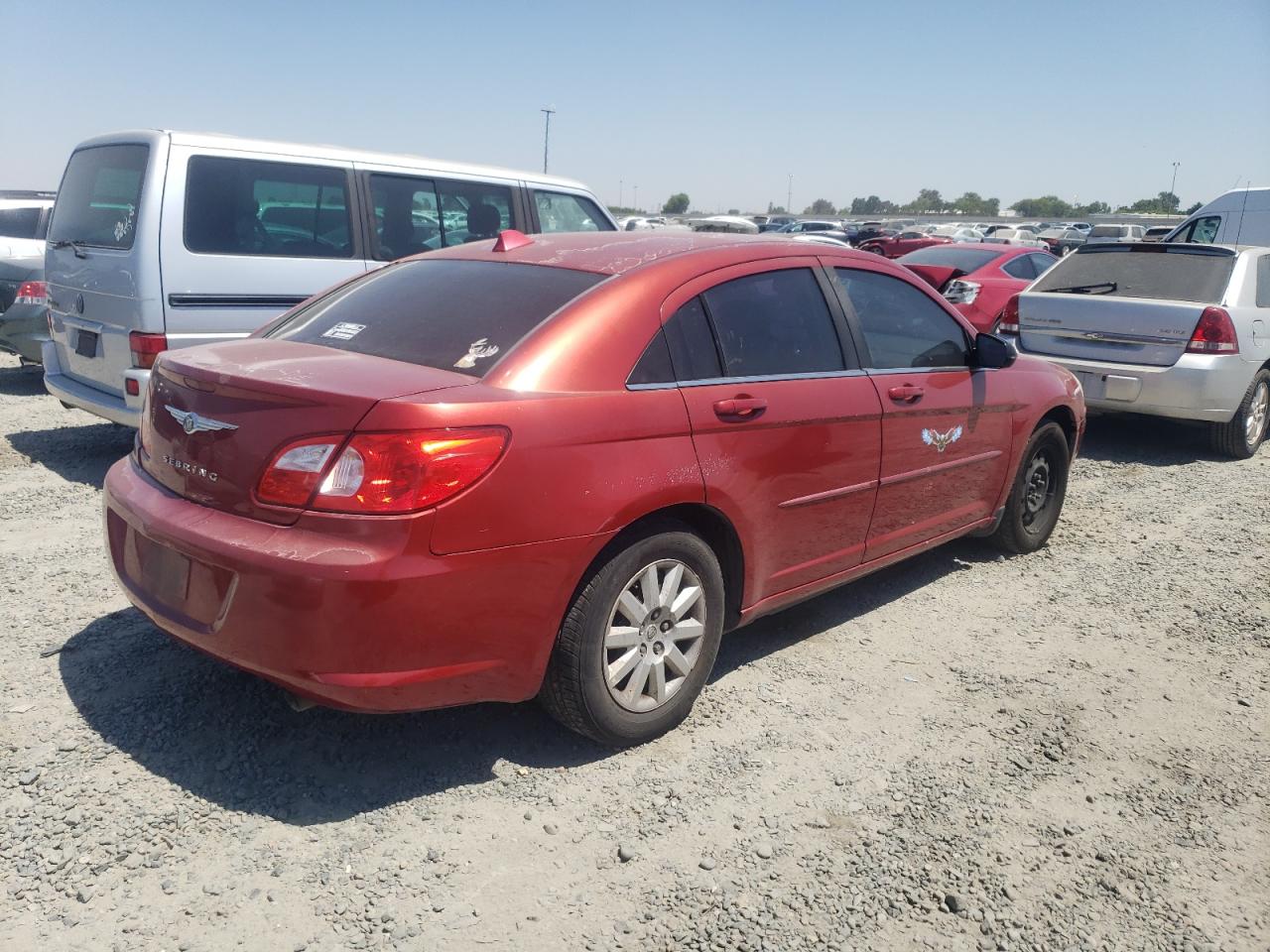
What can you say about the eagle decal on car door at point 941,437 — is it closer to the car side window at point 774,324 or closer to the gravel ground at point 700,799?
the car side window at point 774,324

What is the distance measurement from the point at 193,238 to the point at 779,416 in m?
3.87

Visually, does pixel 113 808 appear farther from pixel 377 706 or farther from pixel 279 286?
pixel 279 286

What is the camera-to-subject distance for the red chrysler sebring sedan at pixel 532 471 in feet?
8.85

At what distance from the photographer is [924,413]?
430 centimetres

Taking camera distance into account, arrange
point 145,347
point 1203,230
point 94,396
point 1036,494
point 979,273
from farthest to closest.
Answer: point 1203,230, point 979,273, point 94,396, point 145,347, point 1036,494

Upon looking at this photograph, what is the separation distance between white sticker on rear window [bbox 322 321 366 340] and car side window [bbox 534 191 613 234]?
172 inches

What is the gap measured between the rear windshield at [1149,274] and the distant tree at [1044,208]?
109m

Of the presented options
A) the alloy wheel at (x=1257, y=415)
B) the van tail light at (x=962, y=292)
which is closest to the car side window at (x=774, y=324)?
the alloy wheel at (x=1257, y=415)

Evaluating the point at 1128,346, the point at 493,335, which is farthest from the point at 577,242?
the point at 1128,346

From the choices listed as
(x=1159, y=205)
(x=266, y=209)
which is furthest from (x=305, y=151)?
(x=1159, y=205)

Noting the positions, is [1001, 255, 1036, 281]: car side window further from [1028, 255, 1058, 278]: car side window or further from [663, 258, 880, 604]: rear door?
[663, 258, 880, 604]: rear door

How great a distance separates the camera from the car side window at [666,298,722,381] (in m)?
3.34

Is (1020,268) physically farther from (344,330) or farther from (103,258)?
(344,330)

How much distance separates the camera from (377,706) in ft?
9.05
